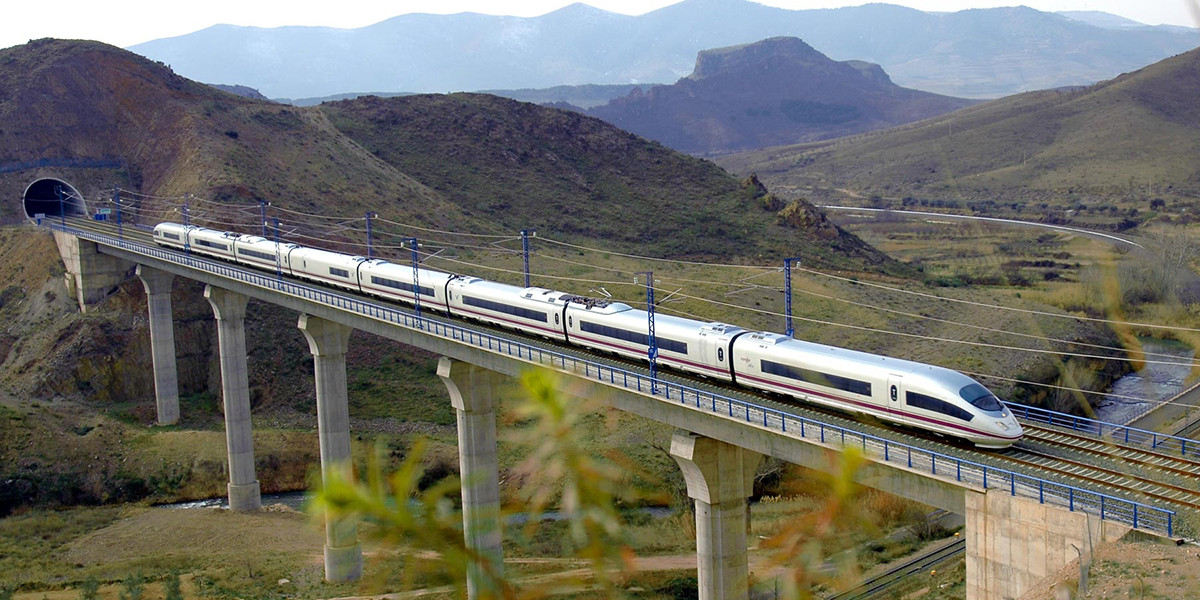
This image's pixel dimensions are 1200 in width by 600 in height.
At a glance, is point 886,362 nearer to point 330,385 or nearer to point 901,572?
point 901,572

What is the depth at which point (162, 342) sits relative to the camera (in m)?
76.7

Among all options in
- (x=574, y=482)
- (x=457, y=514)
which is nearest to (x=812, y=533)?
(x=574, y=482)

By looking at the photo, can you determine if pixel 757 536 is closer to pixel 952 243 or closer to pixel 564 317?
pixel 564 317

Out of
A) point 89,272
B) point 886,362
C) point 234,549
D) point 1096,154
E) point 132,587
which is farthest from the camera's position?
point 1096,154

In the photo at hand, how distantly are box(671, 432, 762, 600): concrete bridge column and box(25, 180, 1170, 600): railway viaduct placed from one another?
3 centimetres

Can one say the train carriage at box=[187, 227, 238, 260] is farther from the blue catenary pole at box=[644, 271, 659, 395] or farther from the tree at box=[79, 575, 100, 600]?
the blue catenary pole at box=[644, 271, 659, 395]

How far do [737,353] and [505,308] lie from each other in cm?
1421

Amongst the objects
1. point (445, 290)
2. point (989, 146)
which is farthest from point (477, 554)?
point (989, 146)

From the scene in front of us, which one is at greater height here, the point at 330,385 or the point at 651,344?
the point at 651,344

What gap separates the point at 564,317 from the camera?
40.7 meters

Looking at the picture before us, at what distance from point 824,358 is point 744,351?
326cm

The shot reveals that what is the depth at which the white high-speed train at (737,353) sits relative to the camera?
26.3 m

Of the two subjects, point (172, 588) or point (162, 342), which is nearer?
point (172, 588)

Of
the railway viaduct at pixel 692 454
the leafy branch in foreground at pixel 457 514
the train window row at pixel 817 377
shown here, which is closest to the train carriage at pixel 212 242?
the railway viaduct at pixel 692 454
